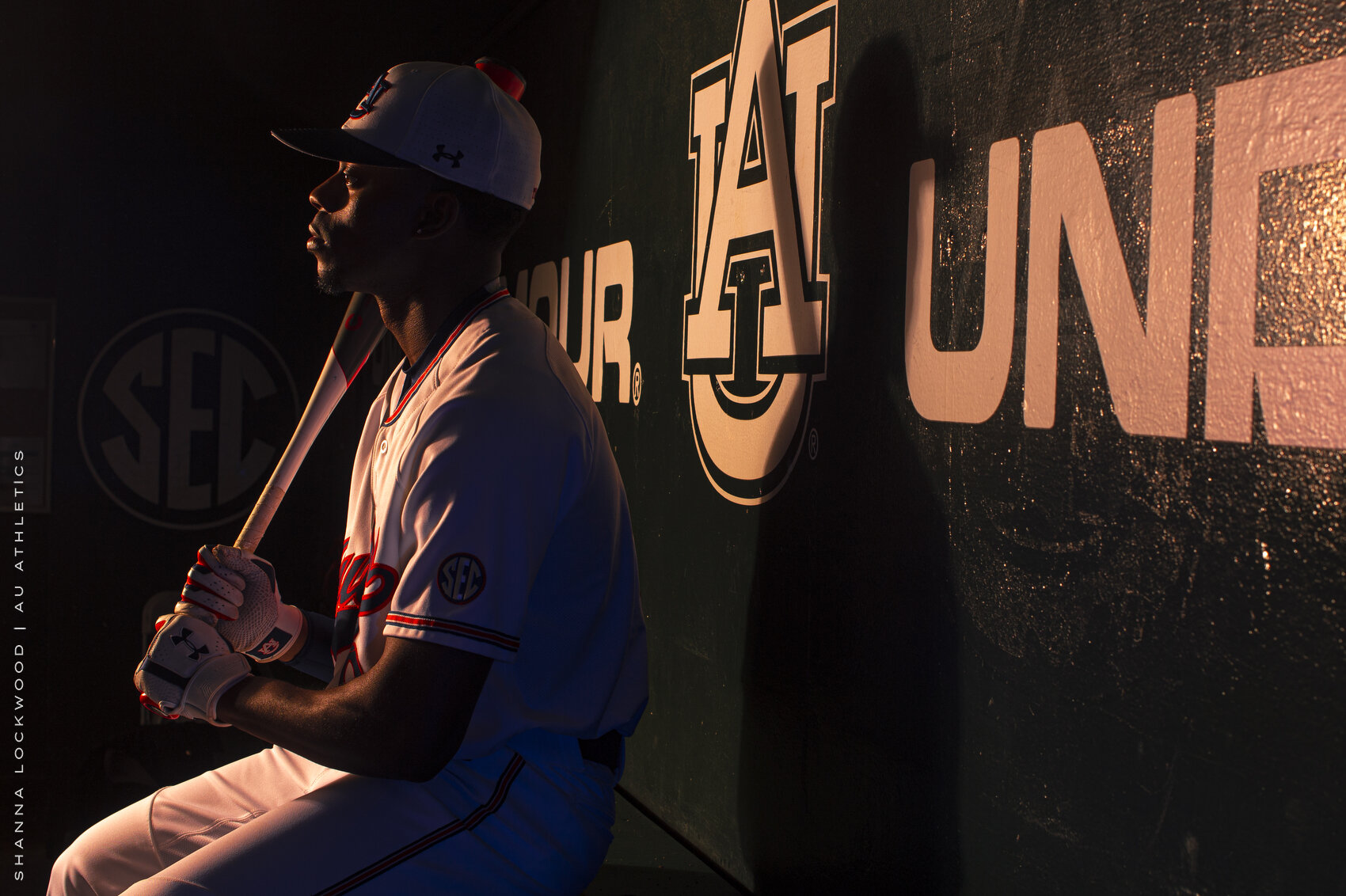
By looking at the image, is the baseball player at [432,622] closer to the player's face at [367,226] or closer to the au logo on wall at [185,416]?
the player's face at [367,226]

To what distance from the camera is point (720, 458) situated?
1750 mm

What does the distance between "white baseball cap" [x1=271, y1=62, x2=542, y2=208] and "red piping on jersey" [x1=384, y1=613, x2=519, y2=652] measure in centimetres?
63

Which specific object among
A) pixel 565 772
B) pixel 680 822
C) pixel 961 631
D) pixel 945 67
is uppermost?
pixel 945 67

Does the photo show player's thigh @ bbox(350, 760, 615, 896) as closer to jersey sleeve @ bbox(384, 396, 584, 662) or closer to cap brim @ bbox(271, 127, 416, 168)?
jersey sleeve @ bbox(384, 396, 584, 662)

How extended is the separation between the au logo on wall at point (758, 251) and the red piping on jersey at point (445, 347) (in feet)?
1.40

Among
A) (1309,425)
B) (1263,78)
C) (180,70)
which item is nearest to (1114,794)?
(1309,425)

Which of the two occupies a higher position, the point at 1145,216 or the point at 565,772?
the point at 1145,216

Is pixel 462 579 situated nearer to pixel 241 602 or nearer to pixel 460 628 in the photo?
pixel 460 628

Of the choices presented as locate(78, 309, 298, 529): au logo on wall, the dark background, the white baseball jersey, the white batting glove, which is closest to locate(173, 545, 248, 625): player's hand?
the white batting glove

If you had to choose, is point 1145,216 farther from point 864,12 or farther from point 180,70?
point 180,70

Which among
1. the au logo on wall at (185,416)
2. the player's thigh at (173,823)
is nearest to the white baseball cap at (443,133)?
the player's thigh at (173,823)

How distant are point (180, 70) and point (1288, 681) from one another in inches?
147

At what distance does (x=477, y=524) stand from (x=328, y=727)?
283 millimetres

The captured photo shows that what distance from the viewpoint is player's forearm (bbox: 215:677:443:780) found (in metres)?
1.05
